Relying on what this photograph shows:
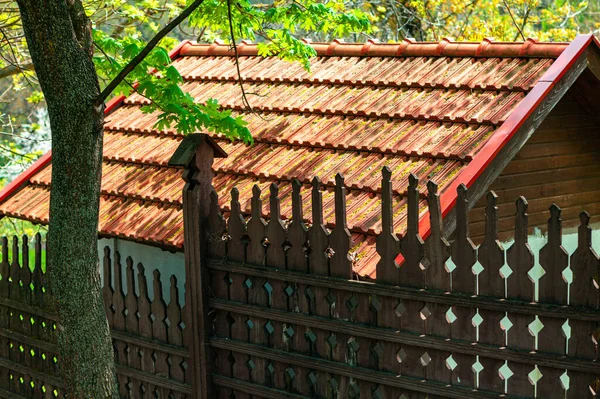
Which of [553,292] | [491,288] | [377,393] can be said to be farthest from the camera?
[377,393]

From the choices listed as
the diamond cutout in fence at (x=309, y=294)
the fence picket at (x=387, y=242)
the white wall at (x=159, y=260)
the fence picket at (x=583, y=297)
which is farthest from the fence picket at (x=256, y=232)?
the fence picket at (x=583, y=297)

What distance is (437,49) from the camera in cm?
682

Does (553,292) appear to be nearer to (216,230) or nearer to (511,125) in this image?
(511,125)

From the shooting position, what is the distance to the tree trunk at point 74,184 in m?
4.86

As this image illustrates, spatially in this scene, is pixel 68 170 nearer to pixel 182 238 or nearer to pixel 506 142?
pixel 182 238

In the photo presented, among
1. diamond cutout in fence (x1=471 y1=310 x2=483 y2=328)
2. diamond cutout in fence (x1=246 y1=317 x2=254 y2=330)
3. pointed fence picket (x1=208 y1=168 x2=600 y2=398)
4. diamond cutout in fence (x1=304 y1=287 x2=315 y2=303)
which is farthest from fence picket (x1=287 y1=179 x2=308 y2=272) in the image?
diamond cutout in fence (x1=471 y1=310 x2=483 y2=328)

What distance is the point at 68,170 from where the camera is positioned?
196 inches

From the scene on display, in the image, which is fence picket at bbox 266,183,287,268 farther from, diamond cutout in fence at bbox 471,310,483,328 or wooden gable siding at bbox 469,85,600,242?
wooden gable siding at bbox 469,85,600,242

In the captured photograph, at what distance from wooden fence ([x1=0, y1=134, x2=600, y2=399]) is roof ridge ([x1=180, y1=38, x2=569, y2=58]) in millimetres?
1771

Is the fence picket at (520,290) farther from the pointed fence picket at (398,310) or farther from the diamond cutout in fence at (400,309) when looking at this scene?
the diamond cutout in fence at (400,309)

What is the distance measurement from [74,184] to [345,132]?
219cm

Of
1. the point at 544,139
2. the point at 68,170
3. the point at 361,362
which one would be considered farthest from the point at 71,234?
the point at 544,139

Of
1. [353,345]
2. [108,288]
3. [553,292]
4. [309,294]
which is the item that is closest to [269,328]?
[309,294]

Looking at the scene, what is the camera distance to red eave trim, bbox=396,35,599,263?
4.98m
